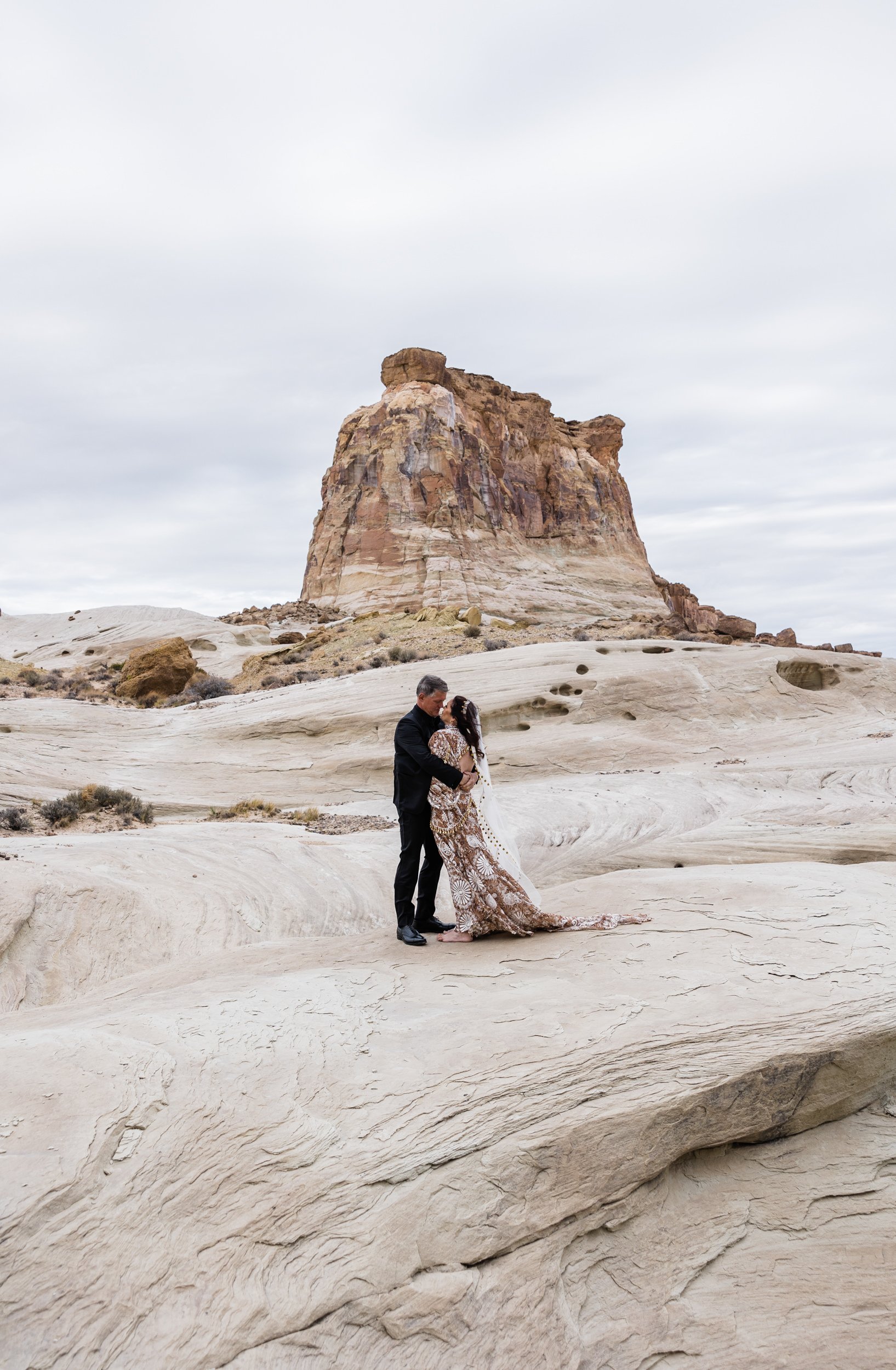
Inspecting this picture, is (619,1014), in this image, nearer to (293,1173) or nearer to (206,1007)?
(293,1173)

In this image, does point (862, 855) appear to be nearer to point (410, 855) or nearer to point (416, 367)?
point (410, 855)

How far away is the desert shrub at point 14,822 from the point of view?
9.67m

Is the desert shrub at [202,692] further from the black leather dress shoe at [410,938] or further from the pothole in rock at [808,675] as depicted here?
the black leather dress shoe at [410,938]

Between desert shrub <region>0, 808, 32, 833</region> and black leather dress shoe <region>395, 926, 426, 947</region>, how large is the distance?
631cm

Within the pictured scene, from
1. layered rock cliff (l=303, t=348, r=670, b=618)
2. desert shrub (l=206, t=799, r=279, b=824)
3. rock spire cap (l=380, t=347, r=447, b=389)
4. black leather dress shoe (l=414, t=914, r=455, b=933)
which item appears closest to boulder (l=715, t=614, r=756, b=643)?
layered rock cliff (l=303, t=348, r=670, b=618)

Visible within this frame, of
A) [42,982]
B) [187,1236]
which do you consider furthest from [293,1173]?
[42,982]

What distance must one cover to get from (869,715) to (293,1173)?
1634cm

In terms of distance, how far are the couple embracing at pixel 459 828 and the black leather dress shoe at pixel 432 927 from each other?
0.20 metres

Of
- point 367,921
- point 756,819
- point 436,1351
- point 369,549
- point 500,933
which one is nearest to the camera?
point 436,1351

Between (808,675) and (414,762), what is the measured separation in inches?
595

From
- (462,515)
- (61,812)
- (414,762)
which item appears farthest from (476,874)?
(462,515)

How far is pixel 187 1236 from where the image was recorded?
8.81 ft

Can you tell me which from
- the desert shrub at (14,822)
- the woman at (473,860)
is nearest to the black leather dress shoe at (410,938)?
the woman at (473,860)

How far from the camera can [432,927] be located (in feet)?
18.8
